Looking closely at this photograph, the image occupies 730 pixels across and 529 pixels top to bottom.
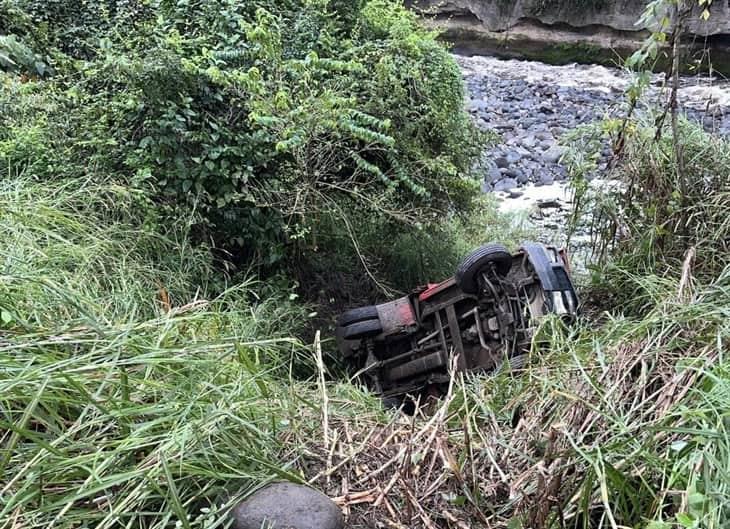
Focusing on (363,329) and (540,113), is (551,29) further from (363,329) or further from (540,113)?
(363,329)

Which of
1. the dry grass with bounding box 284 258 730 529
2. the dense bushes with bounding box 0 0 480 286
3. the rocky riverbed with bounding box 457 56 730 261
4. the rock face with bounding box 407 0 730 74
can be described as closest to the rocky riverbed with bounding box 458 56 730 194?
the rocky riverbed with bounding box 457 56 730 261

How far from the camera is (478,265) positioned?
10.1ft

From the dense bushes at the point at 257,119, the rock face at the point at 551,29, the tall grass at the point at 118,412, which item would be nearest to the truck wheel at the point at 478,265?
the dense bushes at the point at 257,119

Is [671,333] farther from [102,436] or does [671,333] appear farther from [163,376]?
[102,436]

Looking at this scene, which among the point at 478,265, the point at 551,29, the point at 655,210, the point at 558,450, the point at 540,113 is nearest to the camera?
the point at 558,450

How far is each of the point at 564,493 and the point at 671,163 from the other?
2.35 meters

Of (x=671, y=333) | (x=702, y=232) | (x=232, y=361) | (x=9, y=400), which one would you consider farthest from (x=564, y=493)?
(x=702, y=232)

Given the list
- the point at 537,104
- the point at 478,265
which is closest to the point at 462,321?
the point at 478,265

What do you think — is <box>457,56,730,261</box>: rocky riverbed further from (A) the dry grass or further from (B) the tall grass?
(B) the tall grass

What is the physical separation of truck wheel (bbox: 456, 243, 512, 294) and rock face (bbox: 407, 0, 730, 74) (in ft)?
39.6

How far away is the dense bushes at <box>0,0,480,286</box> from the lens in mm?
3354

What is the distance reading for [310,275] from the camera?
4.24m

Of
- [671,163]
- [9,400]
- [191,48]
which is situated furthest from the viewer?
[191,48]

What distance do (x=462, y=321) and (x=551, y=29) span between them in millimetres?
14089
